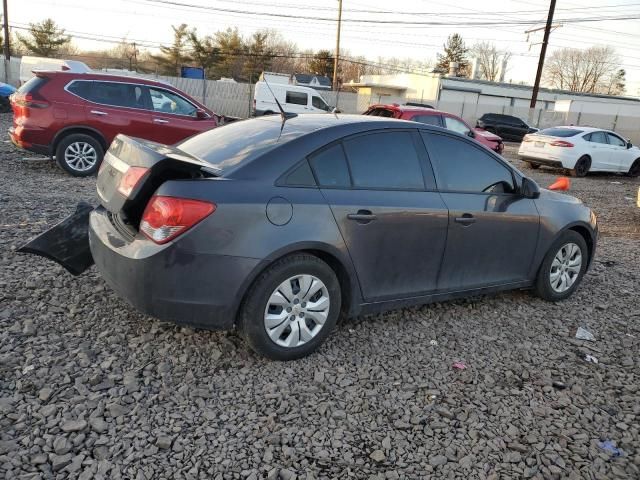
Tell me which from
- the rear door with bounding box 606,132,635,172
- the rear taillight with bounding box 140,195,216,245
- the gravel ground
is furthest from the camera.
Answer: the rear door with bounding box 606,132,635,172

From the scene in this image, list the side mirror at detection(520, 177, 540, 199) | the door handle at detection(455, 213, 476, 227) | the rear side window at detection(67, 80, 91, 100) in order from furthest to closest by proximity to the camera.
Answer: the rear side window at detection(67, 80, 91, 100) < the side mirror at detection(520, 177, 540, 199) < the door handle at detection(455, 213, 476, 227)

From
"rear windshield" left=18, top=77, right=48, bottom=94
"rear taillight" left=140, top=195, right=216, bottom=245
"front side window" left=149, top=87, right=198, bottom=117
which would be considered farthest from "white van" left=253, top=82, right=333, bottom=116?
"rear taillight" left=140, top=195, right=216, bottom=245

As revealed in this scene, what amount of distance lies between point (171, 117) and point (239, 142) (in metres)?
6.60

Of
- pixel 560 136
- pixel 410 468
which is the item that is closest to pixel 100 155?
pixel 410 468

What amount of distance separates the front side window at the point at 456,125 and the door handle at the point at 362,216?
10468 mm

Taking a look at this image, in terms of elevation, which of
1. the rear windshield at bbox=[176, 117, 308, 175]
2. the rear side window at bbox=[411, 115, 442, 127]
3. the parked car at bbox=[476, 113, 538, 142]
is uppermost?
the rear windshield at bbox=[176, 117, 308, 175]

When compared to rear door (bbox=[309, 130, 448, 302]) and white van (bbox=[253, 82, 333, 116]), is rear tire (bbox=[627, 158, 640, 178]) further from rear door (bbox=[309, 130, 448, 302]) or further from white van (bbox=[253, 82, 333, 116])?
rear door (bbox=[309, 130, 448, 302])

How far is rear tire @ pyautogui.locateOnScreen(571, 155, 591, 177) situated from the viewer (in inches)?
632

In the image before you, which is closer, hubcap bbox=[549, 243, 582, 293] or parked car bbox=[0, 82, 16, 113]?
hubcap bbox=[549, 243, 582, 293]

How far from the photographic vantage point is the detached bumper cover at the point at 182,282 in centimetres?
301

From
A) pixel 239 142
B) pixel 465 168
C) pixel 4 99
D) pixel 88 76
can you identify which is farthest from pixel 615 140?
pixel 4 99

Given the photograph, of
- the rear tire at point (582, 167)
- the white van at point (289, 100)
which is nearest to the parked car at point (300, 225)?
the rear tire at point (582, 167)

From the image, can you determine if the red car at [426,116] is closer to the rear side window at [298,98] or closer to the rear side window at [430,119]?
the rear side window at [430,119]

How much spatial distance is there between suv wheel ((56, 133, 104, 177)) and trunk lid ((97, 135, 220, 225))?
6.02 meters
